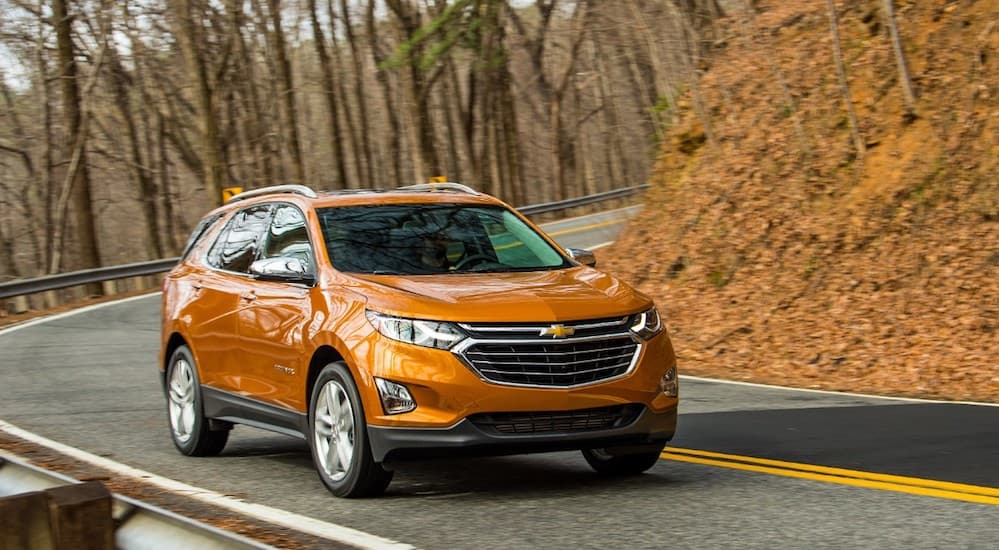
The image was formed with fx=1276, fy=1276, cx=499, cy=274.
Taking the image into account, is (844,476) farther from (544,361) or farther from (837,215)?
(837,215)

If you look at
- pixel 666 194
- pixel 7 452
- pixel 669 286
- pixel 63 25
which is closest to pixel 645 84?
pixel 63 25

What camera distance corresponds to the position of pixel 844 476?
7812 millimetres

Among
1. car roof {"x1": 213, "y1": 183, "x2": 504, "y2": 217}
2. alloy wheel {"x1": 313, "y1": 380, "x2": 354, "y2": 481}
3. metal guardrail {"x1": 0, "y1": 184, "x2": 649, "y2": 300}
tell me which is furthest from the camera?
metal guardrail {"x1": 0, "y1": 184, "x2": 649, "y2": 300}

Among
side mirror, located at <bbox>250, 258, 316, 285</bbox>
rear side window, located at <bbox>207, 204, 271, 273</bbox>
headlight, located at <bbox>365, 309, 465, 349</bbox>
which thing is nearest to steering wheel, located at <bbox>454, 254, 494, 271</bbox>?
side mirror, located at <bbox>250, 258, 316, 285</bbox>

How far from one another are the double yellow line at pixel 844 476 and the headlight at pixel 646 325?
4.01 feet

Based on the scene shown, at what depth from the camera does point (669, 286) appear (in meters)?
19.2

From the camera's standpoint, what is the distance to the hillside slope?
14.6 metres

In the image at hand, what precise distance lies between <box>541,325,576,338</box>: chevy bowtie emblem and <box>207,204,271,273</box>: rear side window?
2.89m

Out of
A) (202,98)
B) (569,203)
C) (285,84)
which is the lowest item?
(569,203)

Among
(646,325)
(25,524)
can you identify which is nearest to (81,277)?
(646,325)

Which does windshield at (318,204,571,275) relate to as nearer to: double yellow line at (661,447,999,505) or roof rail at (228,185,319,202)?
roof rail at (228,185,319,202)

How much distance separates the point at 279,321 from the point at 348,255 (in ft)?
2.06

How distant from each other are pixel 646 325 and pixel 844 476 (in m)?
1.54

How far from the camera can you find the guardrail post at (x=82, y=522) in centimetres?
499
